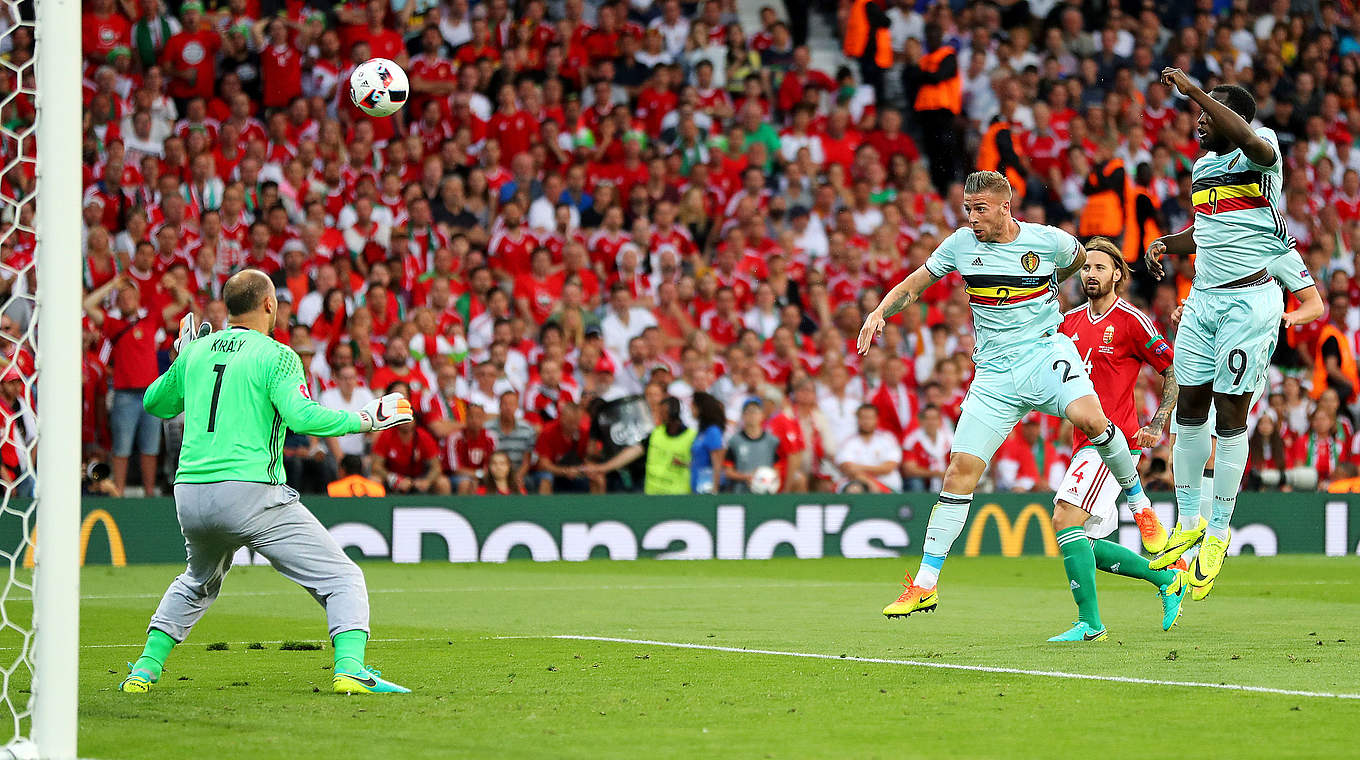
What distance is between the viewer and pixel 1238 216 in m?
9.88

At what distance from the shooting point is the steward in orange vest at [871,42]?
23.6 meters

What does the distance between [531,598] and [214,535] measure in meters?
6.01

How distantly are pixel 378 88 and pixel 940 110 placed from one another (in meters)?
11.5

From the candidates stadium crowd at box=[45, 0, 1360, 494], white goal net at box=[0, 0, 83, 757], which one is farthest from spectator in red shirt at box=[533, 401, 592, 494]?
white goal net at box=[0, 0, 83, 757]

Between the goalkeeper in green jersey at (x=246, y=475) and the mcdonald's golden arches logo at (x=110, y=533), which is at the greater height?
the goalkeeper in green jersey at (x=246, y=475)

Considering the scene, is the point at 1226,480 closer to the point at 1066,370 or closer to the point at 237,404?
the point at 1066,370

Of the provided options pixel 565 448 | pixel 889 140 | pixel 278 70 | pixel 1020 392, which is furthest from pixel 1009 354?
pixel 889 140

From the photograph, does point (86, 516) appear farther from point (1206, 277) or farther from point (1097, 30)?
point (1097, 30)

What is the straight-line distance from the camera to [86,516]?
1620cm

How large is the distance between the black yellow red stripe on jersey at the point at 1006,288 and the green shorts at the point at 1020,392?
268mm

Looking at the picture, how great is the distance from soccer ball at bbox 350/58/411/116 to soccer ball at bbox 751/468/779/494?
6.81m

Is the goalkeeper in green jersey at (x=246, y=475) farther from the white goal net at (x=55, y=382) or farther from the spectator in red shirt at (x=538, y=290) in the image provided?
the spectator in red shirt at (x=538, y=290)

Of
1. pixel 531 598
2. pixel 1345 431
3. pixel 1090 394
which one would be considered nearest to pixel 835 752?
pixel 1090 394

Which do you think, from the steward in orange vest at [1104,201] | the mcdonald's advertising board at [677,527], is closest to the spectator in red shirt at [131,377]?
the mcdonald's advertising board at [677,527]
